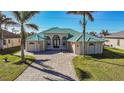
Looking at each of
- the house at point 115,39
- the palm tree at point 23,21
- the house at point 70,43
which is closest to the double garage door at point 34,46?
the house at point 70,43

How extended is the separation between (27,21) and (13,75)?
3.45 m

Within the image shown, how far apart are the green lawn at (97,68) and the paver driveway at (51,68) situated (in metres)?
0.46

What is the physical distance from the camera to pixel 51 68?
11.1m

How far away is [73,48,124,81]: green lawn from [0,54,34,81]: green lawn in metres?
3.06

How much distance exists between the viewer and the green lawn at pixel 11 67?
9.84 m

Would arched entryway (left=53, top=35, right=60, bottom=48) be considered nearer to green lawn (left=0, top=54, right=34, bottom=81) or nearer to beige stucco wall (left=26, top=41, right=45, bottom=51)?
beige stucco wall (left=26, top=41, right=45, bottom=51)

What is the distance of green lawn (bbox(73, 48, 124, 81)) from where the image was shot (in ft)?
32.6

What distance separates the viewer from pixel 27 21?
11469 millimetres

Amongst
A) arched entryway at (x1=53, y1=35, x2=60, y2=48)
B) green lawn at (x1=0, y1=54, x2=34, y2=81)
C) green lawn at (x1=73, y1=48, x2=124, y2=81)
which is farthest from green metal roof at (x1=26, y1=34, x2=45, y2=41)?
green lawn at (x1=73, y1=48, x2=124, y2=81)

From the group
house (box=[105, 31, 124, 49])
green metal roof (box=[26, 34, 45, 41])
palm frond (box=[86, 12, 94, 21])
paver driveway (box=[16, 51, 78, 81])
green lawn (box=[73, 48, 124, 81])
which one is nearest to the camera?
paver driveway (box=[16, 51, 78, 81])

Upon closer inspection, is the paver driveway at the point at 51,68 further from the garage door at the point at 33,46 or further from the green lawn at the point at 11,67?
the garage door at the point at 33,46

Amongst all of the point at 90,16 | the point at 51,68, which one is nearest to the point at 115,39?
the point at 90,16

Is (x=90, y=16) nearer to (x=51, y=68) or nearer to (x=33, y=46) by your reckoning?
(x=51, y=68)
